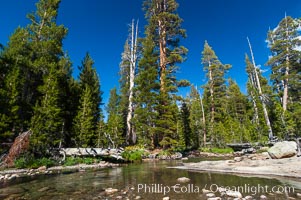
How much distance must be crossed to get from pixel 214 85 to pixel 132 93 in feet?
59.6

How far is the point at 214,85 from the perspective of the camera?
115 feet

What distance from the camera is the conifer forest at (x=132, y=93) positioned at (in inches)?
614

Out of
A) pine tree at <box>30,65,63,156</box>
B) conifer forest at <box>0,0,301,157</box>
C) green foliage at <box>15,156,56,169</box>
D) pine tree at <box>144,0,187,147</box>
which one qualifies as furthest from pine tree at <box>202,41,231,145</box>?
green foliage at <box>15,156,56,169</box>

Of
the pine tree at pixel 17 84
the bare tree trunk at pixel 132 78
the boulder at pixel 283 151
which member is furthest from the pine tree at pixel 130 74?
the boulder at pixel 283 151

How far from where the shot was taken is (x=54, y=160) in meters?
13.7

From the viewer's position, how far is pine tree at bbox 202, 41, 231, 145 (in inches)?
1298

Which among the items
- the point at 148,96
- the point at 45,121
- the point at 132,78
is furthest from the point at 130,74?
the point at 45,121

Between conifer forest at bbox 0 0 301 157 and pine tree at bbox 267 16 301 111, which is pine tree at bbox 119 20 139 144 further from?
pine tree at bbox 267 16 301 111

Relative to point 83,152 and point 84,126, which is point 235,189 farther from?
point 84,126

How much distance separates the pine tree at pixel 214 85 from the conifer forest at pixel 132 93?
25 cm

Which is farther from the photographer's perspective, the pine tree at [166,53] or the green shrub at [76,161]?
the pine tree at [166,53]

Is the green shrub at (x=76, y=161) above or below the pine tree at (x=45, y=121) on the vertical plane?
below

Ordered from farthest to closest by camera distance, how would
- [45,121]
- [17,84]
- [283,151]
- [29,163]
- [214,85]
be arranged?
[214,85] → [45,121] → [17,84] → [29,163] → [283,151]

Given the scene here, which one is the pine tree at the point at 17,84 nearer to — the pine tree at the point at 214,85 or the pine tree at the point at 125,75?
the pine tree at the point at 125,75
